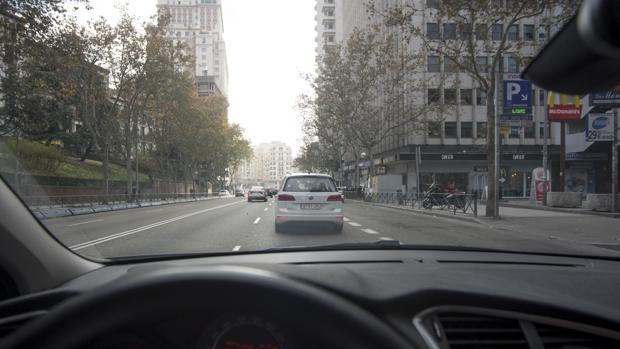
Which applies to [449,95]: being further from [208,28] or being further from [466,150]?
[208,28]

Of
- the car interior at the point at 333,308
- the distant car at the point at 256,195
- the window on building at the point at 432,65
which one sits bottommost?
the distant car at the point at 256,195

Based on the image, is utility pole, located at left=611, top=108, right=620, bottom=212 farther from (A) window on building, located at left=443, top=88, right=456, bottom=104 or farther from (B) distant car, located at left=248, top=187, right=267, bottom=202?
(B) distant car, located at left=248, top=187, right=267, bottom=202

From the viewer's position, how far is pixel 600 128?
1748 cm

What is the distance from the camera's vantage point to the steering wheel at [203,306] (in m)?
1.25

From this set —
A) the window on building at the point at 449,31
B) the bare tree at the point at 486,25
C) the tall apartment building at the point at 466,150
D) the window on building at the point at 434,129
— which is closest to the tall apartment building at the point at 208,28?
the bare tree at the point at 486,25

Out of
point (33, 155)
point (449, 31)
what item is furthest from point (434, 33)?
point (33, 155)

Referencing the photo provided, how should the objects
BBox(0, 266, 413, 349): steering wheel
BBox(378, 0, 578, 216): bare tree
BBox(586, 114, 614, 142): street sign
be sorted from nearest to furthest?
BBox(0, 266, 413, 349): steering wheel
BBox(378, 0, 578, 216): bare tree
BBox(586, 114, 614, 142): street sign

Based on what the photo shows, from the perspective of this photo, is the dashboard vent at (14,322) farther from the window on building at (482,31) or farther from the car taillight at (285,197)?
the window on building at (482,31)

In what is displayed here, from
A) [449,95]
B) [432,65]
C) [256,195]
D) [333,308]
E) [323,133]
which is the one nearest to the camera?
[333,308]

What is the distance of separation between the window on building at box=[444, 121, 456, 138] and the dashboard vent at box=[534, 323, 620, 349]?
40471 mm

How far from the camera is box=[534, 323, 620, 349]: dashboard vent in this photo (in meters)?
1.66

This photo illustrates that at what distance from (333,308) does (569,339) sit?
104 cm

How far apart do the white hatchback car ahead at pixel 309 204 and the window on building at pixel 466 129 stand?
32337 millimetres

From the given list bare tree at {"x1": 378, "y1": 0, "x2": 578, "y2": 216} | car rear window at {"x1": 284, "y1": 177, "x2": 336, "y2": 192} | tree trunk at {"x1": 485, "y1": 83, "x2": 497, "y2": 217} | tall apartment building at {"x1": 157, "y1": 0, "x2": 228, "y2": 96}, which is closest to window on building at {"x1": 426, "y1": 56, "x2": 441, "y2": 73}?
bare tree at {"x1": 378, "y1": 0, "x2": 578, "y2": 216}
